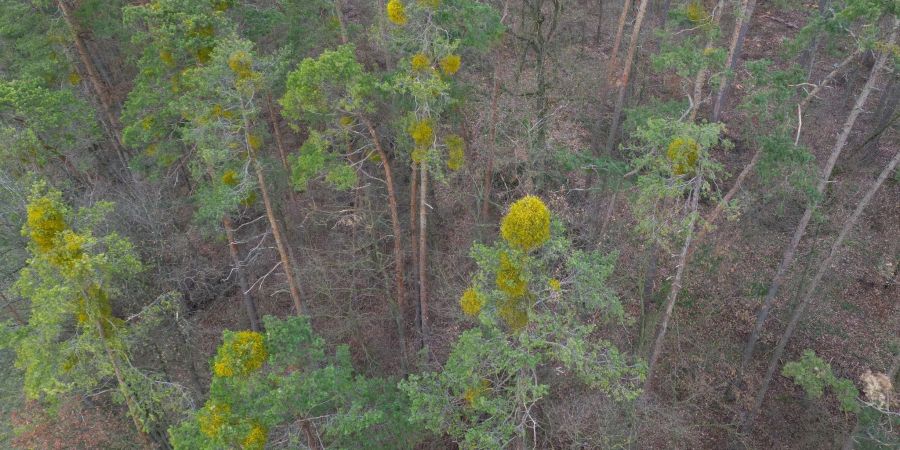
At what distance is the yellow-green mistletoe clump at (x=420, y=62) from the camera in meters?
9.36

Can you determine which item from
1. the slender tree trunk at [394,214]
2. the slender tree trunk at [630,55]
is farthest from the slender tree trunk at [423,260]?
the slender tree trunk at [630,55]

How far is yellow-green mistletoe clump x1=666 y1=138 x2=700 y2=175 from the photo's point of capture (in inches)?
340

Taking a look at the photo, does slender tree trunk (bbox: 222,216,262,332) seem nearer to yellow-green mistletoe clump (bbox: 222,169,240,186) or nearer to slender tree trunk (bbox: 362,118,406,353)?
yellow-green mistletoe clump (bbox: 222,169,240,186)

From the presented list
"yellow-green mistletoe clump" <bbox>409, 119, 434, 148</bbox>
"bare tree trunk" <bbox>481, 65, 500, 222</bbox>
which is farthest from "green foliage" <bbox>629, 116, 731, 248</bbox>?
"bare tree trunk" <bbox>481, 65, 500, 222</bbox>

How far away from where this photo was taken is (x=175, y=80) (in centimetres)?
1100

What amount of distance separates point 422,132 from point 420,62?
1351 millimetres

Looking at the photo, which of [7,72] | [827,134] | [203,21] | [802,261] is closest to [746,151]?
[827,134]

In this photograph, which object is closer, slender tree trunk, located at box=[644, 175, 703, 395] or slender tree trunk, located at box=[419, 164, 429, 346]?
slender tree trunk, located at box=[644, 175, 703, 395]

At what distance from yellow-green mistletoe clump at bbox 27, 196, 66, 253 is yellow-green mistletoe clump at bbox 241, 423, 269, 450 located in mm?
3824

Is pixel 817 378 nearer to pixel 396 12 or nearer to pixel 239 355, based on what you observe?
pixel 396 12

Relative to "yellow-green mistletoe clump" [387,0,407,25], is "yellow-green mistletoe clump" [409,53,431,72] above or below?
below

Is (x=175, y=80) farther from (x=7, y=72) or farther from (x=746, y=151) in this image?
(x=746, y=151)

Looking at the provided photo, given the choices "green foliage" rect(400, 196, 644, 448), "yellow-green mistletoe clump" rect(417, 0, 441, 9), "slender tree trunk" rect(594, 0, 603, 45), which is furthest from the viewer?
"slender tree trunk" rect(594, 0, 603, 45)

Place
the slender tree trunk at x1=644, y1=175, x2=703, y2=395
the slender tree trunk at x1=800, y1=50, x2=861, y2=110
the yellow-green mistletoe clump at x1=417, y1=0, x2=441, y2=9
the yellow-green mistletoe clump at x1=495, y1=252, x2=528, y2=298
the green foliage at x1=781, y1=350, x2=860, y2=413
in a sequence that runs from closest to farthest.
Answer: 1. the yellow-green mistletoe clump at x1=495, y1=252, x2=528, y2=298
2. the slender tree trunk at x1=644, y1=175, x2=703, y2=395
3. the slender tree trunk at x1=800, y1=50, x2=861, y2=110
4. the yellow-green mistletoe clump at x1=417, y1=0, x2=441, y2=9
5. the green foliage at x1=781, y1=350, x2=860, y2=413
